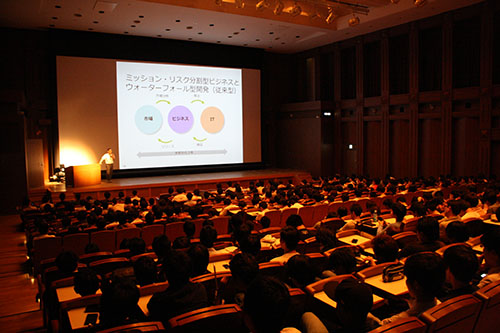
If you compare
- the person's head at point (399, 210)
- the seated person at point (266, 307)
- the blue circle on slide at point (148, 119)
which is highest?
the blue circle on slide at point (148, 119)

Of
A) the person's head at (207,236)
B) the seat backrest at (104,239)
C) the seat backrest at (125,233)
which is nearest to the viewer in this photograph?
the person's head at (207,236)

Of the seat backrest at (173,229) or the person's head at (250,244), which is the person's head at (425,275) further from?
the seat backrest at (173,229)

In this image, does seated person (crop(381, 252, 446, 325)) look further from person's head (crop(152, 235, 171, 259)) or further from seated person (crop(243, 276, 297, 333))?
person's head (crop(152, 235, 171, 259))

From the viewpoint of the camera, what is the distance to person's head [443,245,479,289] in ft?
7.90

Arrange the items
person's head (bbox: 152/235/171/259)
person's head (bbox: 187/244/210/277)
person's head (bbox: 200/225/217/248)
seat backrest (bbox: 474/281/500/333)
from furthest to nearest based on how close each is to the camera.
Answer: person's head (bbox: 200/225/217/248), person's head (bbox: 152/235/171/259), person's head (bbox: 187/244/210/277), seat backrest (bbox: 474/281/500/333)

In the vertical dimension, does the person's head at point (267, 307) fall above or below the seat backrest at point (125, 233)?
above

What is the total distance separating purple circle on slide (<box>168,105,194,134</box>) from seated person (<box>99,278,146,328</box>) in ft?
36.9

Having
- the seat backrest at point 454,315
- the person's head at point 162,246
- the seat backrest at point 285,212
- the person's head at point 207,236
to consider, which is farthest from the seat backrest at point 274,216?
the seat backrest at point 454,315

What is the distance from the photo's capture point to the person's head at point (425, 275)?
218cm

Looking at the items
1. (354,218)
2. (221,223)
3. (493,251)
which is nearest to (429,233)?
(493,251)

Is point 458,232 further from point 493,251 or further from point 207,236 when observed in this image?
point 207,236

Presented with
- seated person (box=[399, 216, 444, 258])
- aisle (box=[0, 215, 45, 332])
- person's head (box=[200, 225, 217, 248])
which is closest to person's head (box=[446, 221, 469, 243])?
seated person (box=[399, 216, 444, 258])

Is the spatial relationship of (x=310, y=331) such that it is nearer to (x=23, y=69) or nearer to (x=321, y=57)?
(x=23, y=69)

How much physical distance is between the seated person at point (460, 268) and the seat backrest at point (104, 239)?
4.12 metres
